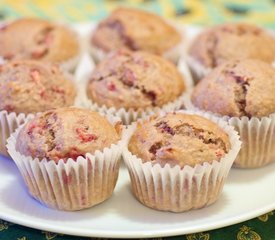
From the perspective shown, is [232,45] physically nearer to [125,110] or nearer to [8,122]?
[125,110]

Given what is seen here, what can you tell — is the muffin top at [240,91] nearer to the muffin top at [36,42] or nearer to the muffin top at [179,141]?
the muffin top at [179,141]

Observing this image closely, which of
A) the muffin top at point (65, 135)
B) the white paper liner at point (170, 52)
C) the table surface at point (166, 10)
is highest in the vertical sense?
the muffin top at point (65, 135)

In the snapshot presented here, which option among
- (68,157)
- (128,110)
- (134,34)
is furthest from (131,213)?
(134,34)

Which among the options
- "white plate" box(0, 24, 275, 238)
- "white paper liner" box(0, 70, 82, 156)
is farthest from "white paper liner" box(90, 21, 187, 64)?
"white plate" box(0, 24, 275, 238)

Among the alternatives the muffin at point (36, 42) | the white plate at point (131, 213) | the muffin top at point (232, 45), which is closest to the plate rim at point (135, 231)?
the white plate at point (131, 213)

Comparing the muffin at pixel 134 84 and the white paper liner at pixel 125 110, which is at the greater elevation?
the muffin at pixel 134 84
